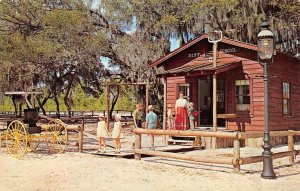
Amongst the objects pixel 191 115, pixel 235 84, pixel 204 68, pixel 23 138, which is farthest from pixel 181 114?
pixel 23 138

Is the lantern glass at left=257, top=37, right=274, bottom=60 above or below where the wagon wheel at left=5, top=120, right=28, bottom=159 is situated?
above

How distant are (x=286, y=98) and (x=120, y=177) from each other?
12099 millimetres

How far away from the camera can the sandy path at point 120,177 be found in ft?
29.4

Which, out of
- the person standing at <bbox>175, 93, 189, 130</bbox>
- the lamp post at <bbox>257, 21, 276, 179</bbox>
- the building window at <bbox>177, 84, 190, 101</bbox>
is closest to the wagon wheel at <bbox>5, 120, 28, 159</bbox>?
the person standing at <bbox>175, 93, 189, 130</bbox>

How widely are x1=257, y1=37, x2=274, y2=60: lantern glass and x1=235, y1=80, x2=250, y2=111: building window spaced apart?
7.31m

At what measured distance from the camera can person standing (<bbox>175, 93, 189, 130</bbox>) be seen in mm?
16547

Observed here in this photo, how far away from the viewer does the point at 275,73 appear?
722 inches

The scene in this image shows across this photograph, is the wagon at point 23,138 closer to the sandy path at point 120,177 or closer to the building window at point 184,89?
the sandy path at point 120,177

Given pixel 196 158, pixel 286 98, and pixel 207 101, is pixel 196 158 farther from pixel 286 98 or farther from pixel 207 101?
pixel 286 98

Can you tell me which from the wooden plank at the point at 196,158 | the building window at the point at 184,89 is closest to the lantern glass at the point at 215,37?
the building window at the point at 184,89

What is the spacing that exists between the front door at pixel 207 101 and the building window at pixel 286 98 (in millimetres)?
2837

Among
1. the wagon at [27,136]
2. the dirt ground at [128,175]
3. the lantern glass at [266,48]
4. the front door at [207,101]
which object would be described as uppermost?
the lantern glass at [266,48]

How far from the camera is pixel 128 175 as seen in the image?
33.5 feet

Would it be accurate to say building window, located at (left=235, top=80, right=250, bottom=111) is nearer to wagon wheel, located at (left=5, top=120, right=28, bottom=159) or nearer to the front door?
the front door
